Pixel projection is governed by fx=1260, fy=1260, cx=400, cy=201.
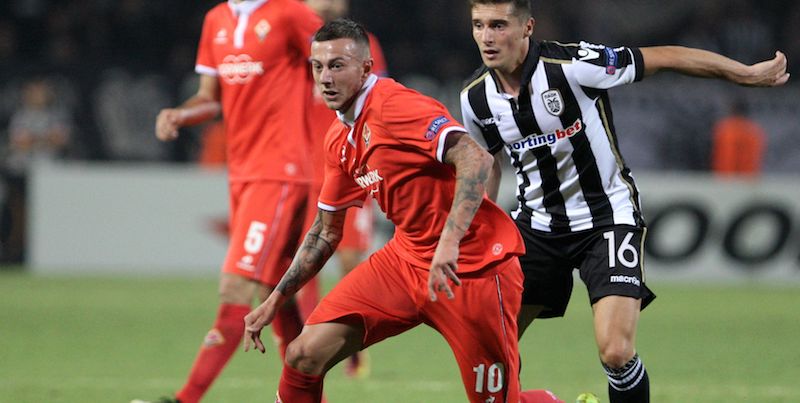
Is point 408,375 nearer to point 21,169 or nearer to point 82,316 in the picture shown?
point 82,316

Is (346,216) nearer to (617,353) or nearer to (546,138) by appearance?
(546,138)

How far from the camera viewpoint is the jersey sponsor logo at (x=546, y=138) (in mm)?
5637

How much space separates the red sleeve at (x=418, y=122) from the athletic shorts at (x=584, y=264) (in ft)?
3.90

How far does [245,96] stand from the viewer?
675cm

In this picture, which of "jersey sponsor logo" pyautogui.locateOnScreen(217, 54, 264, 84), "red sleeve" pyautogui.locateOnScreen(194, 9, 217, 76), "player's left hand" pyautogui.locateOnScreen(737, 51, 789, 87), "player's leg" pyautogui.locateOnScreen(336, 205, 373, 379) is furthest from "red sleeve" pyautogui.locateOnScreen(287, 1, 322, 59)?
"player's left hand" pyautogui.locateOnScreen(737, 51, 789, 87)

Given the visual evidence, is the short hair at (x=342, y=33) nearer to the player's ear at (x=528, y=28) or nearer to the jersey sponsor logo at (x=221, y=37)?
the player's ear at (x=528, y=28)

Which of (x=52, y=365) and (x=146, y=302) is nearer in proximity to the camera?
(x=52, y=365)

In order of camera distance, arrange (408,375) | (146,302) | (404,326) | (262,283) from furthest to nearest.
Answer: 1. (146,302)
2. (408,375)
3. (262,283)
4. (404,326)

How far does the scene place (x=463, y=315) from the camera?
193 inches

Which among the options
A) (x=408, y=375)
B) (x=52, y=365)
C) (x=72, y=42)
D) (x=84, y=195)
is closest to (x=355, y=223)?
(x=408, y=375)

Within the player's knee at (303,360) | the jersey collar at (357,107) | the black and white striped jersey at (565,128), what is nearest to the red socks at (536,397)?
the black and white striped jersey at (565,128)

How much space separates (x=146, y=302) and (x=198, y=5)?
27.0ft

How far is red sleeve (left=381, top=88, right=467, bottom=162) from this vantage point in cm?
470

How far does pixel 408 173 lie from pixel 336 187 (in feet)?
1.24
